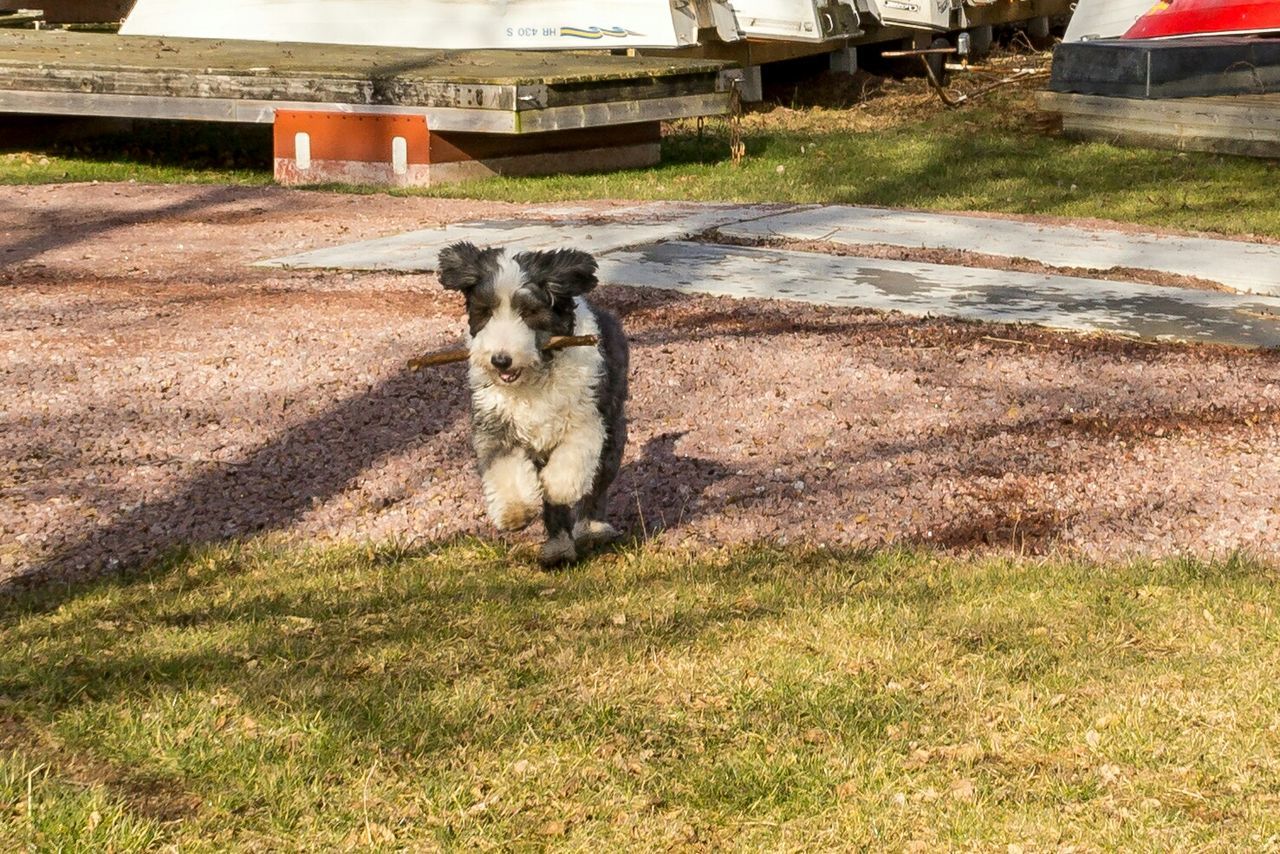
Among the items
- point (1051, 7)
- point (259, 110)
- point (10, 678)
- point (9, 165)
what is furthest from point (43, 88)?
point (1051, 7)

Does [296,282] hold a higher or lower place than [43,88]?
lower

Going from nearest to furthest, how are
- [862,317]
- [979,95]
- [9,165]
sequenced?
[862,317] < [9,165] < [979,95]

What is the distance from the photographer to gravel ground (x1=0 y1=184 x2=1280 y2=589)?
754cm

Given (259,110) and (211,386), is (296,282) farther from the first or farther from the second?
(259,110)

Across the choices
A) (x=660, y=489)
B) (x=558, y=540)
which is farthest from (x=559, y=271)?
(x=660, y=489)

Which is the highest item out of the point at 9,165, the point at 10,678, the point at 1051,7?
the point at 1051,7

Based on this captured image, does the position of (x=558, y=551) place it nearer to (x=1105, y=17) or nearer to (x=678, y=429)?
(x=678, y=429)

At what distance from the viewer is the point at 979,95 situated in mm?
26609

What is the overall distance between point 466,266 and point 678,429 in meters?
2.72

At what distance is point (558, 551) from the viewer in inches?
272

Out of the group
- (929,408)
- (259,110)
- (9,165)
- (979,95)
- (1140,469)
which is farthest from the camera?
(979,95)

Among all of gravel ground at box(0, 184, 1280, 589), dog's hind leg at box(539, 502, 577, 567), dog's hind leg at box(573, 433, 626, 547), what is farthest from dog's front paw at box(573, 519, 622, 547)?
gravel ground at box(0, 184, 1280, 589)

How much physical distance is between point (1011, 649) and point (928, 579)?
97cm

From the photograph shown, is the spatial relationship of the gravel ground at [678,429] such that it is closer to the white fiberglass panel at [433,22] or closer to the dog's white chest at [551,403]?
the dog's white chest at [551,403]
